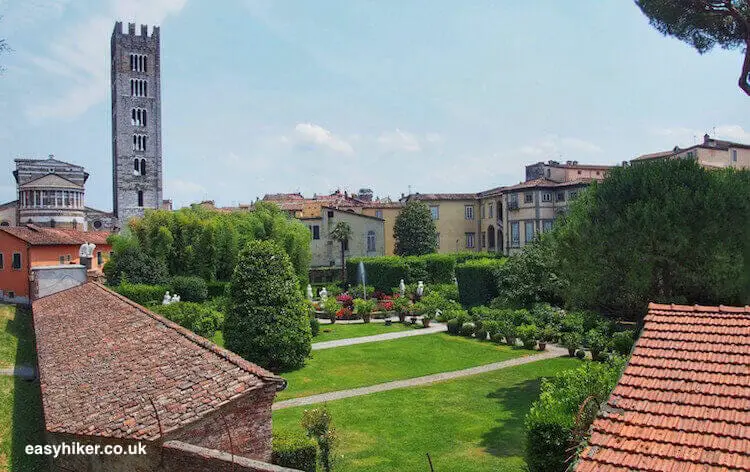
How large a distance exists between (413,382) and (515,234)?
3866 centimetres

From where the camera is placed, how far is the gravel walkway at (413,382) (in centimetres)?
1805

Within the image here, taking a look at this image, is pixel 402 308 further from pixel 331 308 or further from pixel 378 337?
pixel 378 337

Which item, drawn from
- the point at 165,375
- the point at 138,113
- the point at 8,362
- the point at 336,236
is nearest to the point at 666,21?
the point at 165,375

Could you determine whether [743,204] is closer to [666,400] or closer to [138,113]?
[666,400]

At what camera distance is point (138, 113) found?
77.5m

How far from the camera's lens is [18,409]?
16.3 m

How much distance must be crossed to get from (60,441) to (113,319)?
7120 millimetres

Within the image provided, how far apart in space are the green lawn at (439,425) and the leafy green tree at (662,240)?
4.38 m

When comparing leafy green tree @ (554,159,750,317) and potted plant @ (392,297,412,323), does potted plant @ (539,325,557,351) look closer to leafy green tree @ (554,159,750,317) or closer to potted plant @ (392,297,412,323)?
leafy green tree @ (554,159,750,317)

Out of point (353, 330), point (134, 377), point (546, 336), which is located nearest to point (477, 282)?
point (353, 330)

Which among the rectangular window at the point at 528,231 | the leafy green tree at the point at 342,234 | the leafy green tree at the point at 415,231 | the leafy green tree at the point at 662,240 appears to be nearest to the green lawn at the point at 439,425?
the leafy green tree at the point at 662,240

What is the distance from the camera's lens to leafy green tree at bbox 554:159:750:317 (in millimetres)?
16984

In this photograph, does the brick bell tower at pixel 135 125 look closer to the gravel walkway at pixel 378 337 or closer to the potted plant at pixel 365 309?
the potted plant at pixel 365 309

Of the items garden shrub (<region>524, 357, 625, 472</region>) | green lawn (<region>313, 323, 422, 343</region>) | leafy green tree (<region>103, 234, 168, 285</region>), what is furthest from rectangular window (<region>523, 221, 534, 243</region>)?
garden shrub (<region>524, 357, 625, 472</region>)
